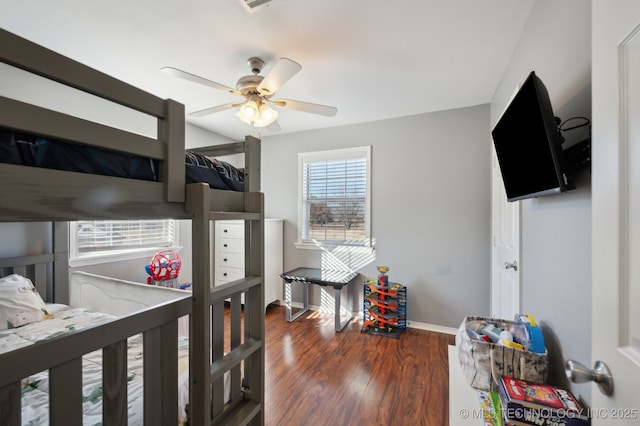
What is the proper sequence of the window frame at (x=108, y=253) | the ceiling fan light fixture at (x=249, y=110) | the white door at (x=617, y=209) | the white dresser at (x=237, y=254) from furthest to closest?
the white dresser at (x=237, y=254) < the window frame at (x=108, y=253) < the ceiling fan light fixture at (x=249, y=110) < the white door at (x=617, y=209)

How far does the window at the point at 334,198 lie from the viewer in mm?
3258

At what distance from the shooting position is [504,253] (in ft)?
6.86

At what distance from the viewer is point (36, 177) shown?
0.63 m


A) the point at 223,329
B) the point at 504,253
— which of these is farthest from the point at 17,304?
the point at 504,253

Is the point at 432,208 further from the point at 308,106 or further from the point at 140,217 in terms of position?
the point at 140,217

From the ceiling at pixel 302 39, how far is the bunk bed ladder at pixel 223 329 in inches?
42.3

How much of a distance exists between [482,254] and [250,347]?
2.49 metres

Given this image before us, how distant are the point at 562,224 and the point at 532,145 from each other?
356 millimetres

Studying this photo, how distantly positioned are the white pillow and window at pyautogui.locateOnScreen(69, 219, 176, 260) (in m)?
0.56

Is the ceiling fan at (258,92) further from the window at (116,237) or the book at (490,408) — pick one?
the book at (490,408)

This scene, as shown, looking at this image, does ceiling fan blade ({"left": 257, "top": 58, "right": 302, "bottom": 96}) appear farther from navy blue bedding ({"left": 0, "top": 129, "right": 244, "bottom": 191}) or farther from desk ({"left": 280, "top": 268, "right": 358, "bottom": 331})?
desk ({"left": 280, "top": 268, "right": 358, "bottom": 331})

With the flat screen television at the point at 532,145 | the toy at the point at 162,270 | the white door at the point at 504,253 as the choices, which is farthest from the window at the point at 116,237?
the white door at the point at 504,253

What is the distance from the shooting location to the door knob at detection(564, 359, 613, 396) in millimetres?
549

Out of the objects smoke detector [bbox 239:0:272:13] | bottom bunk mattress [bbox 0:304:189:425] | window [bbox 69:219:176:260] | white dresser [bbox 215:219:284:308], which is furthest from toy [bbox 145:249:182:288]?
smoke detector [bbox 239:0:272:13]
